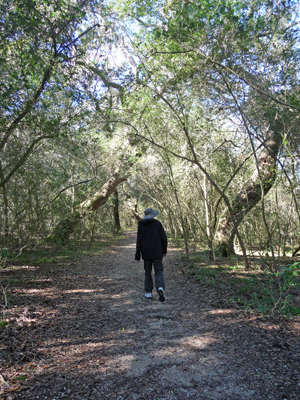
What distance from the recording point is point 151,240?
5.54 metres

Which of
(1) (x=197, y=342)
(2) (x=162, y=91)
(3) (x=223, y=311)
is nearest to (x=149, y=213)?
(3) (x=223, y=311)

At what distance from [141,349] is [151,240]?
2352mm

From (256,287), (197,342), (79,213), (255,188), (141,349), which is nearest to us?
(141,349)

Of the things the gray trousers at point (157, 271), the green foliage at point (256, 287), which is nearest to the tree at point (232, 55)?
the green foliage at point (256, 287)

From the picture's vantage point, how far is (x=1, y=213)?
8.53 metres

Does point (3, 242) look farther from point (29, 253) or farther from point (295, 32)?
point (295, 32)

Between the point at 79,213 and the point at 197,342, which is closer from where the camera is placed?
the point at 197,342

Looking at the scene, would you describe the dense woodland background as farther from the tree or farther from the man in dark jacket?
the man in dark jacket

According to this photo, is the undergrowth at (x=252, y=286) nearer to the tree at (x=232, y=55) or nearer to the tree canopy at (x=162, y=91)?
the tree canopy at (x=162, y=91)

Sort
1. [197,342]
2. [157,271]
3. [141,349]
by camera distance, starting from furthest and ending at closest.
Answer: [157,271], [197,342], [141,349]

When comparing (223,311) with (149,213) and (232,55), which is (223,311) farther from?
(232,55)

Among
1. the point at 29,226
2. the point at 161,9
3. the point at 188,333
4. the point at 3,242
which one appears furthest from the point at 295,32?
the point at 3,242

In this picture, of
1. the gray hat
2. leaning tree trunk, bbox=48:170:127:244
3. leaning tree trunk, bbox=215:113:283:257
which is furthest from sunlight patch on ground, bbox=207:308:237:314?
leaning tree trunk, bbox=48:170:127:244

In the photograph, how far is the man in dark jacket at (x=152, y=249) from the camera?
Result: 5.45 metres
